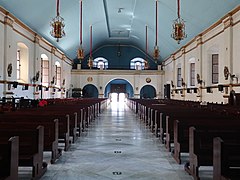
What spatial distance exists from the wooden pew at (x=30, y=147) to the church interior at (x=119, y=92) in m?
0.01

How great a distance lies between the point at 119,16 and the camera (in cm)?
2369

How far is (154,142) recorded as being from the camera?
759cm

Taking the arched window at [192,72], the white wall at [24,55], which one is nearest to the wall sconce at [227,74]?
the arched window at [192,72]

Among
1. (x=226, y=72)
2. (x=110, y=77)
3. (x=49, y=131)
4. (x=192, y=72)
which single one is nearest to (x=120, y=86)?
(x=110, y=77)

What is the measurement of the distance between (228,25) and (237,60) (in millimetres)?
1829

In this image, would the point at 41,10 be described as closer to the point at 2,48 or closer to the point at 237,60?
the point at 2,48

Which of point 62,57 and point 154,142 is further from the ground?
point 62,57

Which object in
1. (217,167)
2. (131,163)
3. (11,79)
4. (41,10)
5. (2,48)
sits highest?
(41,10)

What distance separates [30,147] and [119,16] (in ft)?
67.2

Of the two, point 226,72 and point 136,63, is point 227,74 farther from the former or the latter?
point 136,63

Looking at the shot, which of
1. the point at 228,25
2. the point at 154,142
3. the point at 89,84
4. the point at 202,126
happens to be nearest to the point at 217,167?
the point at 202,126

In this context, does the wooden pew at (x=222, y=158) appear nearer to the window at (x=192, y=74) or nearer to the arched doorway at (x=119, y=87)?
the window at (x=192, y=74)

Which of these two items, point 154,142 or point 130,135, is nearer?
point 154,142

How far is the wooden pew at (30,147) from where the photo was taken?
3984mm
